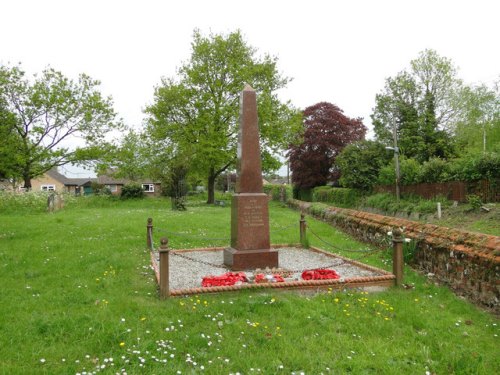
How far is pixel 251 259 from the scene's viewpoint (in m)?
8.73

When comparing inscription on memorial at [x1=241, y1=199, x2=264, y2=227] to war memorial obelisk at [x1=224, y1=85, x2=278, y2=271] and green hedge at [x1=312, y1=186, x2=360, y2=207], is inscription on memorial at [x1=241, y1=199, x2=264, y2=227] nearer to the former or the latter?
war memorial obelisk at [x1=224, y1=85, x2=278, y2=271]

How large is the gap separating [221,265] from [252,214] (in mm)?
1350

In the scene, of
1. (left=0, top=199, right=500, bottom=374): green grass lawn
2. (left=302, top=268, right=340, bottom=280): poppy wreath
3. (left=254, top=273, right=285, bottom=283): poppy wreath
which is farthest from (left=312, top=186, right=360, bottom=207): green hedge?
(left=254, top=273, right=285, bottom=283): poppy wreath

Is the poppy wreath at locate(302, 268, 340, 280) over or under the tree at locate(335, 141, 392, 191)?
under

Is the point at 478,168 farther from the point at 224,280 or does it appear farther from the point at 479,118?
the point at 479,118

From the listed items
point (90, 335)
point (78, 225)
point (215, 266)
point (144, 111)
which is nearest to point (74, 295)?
point (90, 335)

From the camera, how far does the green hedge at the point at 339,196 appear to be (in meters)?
26.5

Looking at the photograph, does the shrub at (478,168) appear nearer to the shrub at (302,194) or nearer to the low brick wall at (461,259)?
the low brick wall at (461,259)

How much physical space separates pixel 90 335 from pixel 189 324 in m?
1.17

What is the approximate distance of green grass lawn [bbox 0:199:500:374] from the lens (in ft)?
13.3

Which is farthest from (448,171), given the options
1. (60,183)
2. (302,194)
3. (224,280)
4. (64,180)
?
(64,180)

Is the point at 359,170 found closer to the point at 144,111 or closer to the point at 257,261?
the point at 144,111

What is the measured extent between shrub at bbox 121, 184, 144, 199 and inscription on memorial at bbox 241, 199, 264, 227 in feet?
92.8

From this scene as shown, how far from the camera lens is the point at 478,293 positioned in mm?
6234
